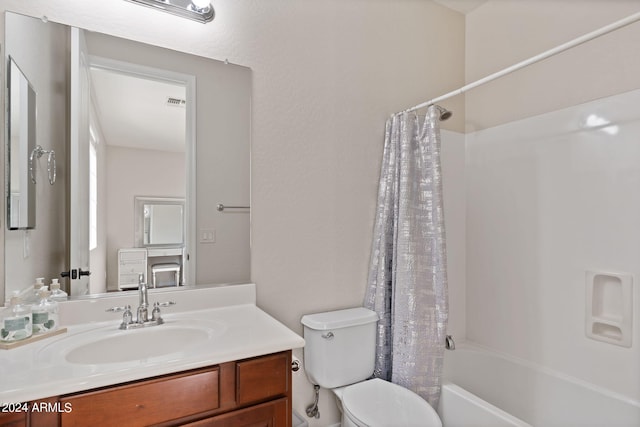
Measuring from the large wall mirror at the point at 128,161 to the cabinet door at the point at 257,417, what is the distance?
0.61 metres

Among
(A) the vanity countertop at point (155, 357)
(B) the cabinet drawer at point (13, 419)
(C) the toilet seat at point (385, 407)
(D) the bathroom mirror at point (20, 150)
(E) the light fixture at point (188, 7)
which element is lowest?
(C) the toilet seat at point (385, 407)

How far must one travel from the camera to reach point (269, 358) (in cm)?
112

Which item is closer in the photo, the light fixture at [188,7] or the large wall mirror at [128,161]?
the large wall mirror at [128,161]

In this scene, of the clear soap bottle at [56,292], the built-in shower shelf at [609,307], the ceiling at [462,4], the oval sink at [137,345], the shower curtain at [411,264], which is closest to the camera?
the oval sink at [137,345]

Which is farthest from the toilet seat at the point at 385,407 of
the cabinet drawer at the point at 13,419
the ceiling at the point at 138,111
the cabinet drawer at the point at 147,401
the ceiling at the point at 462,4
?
the ceiling at the point at 462,4

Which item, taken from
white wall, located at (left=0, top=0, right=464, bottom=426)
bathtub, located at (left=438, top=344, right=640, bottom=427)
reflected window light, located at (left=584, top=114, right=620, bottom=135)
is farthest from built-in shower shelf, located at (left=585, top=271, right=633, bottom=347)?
white wall, located at (left=0, top=0, right=464, bottom=426)

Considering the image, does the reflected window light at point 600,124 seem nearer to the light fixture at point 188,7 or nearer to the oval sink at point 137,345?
the light fixture at point 188,7

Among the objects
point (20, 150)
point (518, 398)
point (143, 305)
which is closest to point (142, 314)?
point (143, 305)

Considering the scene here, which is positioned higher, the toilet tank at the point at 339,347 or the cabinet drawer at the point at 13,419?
the cabinet drawer at the point at 13,419

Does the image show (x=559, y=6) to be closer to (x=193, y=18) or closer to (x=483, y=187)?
Result: (x=483, y=187)

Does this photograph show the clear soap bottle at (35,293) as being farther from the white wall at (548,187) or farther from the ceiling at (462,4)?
the ceiling at (462,4)

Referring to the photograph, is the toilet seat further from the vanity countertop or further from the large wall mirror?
the large wall mirror

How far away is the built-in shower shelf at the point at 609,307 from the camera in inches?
64.2

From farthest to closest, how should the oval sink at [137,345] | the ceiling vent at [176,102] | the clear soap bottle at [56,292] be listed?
the ceiling vent at [176,102]
the clear soap bottle at [56,292]
the oval sink at [137,345]
